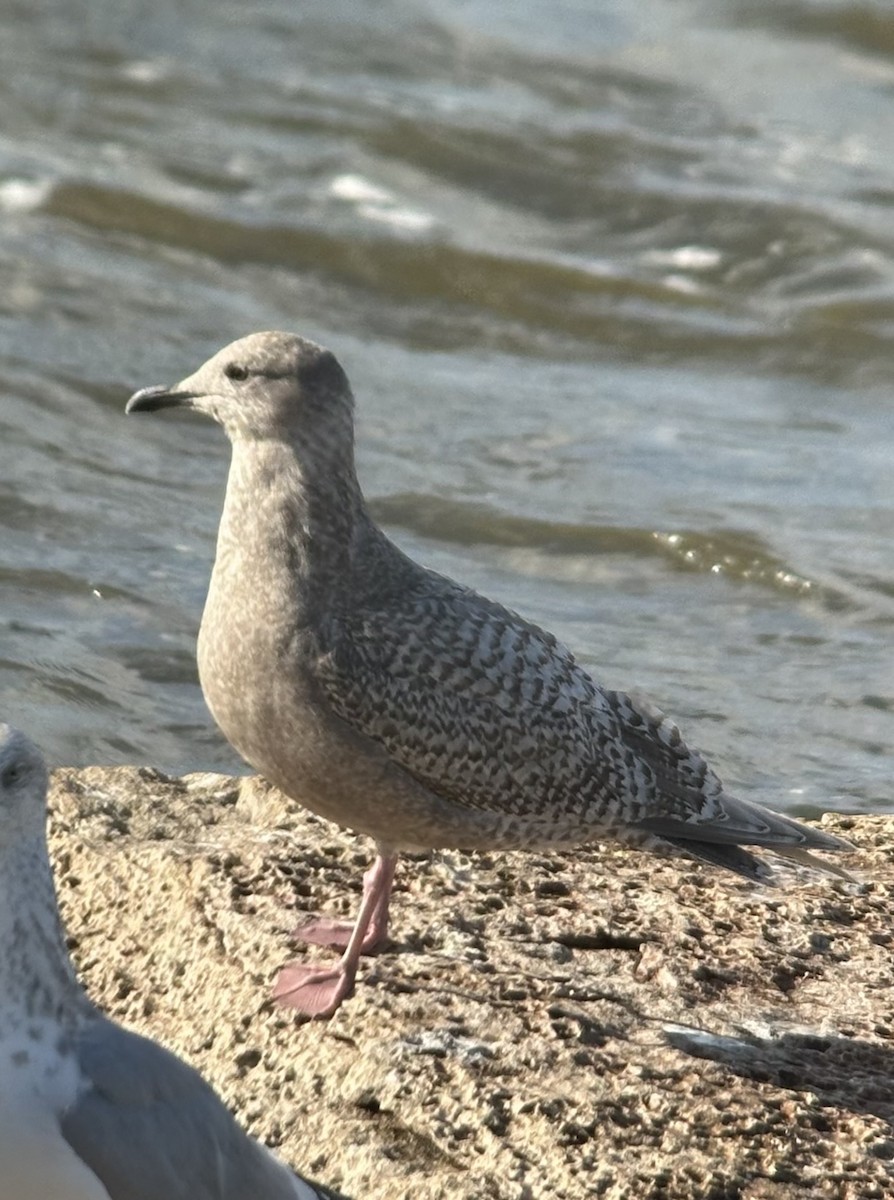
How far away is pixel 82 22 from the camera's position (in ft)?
55.4

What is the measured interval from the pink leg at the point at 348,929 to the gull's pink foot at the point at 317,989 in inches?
5.6

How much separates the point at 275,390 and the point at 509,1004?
5.66ft

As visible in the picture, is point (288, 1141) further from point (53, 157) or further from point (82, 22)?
point (82, 22)

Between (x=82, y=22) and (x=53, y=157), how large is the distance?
9.77 feet

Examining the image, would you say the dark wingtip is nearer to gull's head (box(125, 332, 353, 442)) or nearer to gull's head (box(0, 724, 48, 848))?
gull's head (box(125, 332, 353, 442))

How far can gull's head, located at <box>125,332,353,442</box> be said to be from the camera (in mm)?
5512

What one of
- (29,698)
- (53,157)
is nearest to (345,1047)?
(29,698)

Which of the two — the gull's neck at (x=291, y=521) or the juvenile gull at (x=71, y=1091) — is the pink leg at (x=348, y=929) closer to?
the gull's neck at (x=291, y=521)

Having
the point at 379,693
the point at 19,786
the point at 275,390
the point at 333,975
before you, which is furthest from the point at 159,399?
the point at 19,786

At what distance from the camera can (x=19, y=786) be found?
4.03 metres

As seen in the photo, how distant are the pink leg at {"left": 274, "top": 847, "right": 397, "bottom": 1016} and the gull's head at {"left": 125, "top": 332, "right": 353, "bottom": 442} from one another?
4.15 ft

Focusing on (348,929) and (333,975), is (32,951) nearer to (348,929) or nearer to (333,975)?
(333,975)

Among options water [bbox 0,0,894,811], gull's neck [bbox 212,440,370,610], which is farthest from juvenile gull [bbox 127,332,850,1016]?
water [bbox 0,0,894,811]

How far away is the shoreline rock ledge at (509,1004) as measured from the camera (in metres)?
4.39
